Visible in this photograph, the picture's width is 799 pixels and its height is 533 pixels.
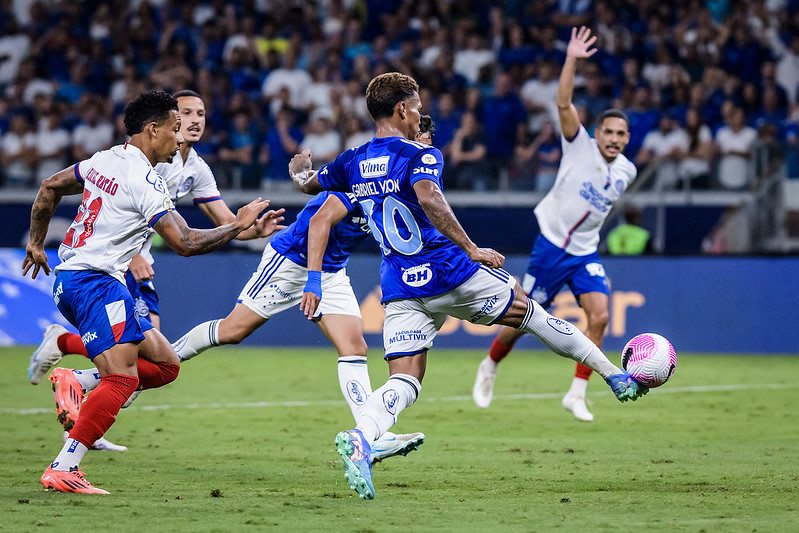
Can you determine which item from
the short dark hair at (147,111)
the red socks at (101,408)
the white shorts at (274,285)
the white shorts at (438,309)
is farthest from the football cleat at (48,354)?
the white shorts at (438,309)

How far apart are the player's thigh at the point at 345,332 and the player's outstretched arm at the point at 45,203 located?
6.42 feet

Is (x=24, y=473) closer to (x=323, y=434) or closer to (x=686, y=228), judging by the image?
(x=323, y=434)

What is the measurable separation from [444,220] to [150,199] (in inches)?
63.5

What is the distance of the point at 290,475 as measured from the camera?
7844 mm

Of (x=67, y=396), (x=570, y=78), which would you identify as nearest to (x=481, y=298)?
(x=67, y=396)

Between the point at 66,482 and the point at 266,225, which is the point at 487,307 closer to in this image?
the point at 266,225

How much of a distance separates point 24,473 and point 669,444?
4523 millimetres

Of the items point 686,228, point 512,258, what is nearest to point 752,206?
point 686,228

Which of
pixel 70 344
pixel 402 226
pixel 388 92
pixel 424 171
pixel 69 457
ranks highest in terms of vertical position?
pixel 388 92

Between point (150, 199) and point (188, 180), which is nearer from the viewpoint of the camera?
point (150, 199)

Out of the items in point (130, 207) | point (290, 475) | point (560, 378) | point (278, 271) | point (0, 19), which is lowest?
point (560, 378)

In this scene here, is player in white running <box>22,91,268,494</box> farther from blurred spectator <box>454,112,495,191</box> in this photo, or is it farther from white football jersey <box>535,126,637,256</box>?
blurred spectator <box>454,112,495,191</box>

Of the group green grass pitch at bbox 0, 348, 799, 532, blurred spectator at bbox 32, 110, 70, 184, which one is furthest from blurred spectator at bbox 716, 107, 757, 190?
blurred spectator at bbox 32, 110, 70, 184

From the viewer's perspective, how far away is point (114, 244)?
7.23 m
